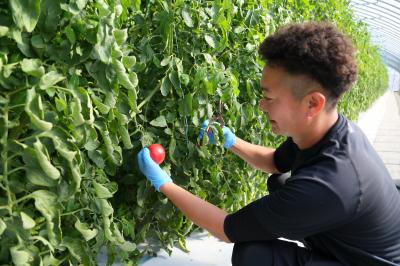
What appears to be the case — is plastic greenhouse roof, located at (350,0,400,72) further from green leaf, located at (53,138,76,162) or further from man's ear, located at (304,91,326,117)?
green leaf, located at (53,138,76,162)

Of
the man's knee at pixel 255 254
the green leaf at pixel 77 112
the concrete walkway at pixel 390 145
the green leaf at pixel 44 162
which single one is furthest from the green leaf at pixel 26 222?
the concrete walkway at pixel 390 145

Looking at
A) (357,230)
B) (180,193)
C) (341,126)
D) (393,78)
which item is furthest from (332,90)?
(393,78)

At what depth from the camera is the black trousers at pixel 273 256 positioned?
1.62 meters

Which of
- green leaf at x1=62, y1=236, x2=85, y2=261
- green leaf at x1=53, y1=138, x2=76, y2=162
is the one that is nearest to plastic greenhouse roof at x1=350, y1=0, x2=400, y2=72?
green leaf at x1=62, y1=236, x2=85, y2=261

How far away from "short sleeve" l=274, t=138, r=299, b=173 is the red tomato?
67 cm

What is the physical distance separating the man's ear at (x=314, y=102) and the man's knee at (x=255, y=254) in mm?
487

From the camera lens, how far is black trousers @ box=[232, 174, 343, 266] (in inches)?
63.9

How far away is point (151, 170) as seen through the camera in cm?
159

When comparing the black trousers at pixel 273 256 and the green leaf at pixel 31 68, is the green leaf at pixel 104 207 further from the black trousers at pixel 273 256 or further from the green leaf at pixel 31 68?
the black trousers at pixel 273 256

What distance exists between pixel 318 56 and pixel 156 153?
2.03ft

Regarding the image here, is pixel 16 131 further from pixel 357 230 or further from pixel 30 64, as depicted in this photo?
pixel 357 230

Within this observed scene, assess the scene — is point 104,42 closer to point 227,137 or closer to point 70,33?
point 70,33

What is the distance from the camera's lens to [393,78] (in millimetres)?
37594

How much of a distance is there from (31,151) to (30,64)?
0.19 metres
